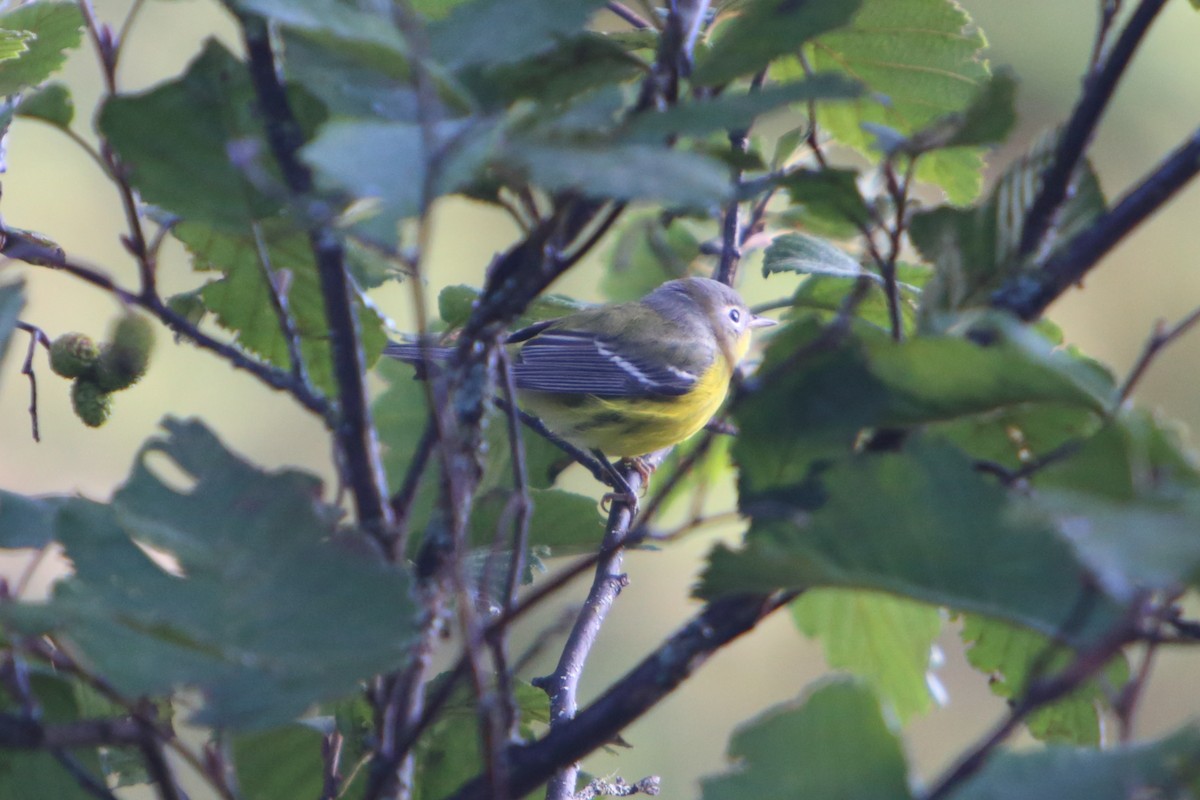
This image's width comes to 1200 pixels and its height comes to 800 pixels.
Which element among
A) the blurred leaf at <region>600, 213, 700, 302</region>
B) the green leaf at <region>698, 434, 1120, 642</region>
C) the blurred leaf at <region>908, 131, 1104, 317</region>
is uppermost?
the blurred leaf at <region>908, 131, 1104, 317</region>

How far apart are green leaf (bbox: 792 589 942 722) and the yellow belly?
2.29m

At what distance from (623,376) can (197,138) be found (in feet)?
9.69

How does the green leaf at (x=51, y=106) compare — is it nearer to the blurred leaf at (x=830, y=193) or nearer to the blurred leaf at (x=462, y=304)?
the blurred leaf at (x=462, y=304)

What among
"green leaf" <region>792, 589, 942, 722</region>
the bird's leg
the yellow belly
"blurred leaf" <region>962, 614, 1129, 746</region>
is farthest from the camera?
the yellow belly

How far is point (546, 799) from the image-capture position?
3.97 ft

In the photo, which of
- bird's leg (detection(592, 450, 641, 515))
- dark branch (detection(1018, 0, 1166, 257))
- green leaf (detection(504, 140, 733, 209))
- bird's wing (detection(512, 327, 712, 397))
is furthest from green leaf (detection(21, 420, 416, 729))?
bird's wing (detection(512, 327, 712, 397))

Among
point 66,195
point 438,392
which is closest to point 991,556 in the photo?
point 438,392

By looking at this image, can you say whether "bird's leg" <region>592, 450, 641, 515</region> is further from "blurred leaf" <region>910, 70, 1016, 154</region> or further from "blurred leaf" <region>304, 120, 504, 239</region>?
"blurred leaf" <region>304, 120, 504, 239</region>

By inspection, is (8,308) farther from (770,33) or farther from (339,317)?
(770,33)

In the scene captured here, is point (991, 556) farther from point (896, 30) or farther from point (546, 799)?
point (896, 30)

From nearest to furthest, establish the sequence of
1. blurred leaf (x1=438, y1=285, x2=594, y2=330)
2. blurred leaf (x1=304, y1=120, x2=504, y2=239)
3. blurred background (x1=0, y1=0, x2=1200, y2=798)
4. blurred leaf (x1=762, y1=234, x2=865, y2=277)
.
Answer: blurred leaf (x1=304, y1=120, x2=504, y2=239) < blurred leaf (x1=762, y1=234, x2=865, y2=277) < blurred leaf (x1=438, y1=285, x2=594, y2=330) < blurred background (x1=0, y1=0, x2=1200, y2=798)

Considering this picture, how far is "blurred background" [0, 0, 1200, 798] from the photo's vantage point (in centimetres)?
454

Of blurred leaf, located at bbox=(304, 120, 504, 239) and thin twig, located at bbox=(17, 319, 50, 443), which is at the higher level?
blurred leaf, located at bbox=(304, 120, 504, 239)

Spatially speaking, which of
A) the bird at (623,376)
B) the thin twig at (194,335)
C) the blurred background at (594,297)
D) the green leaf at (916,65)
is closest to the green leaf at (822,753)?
the thin twig at (194,335)
